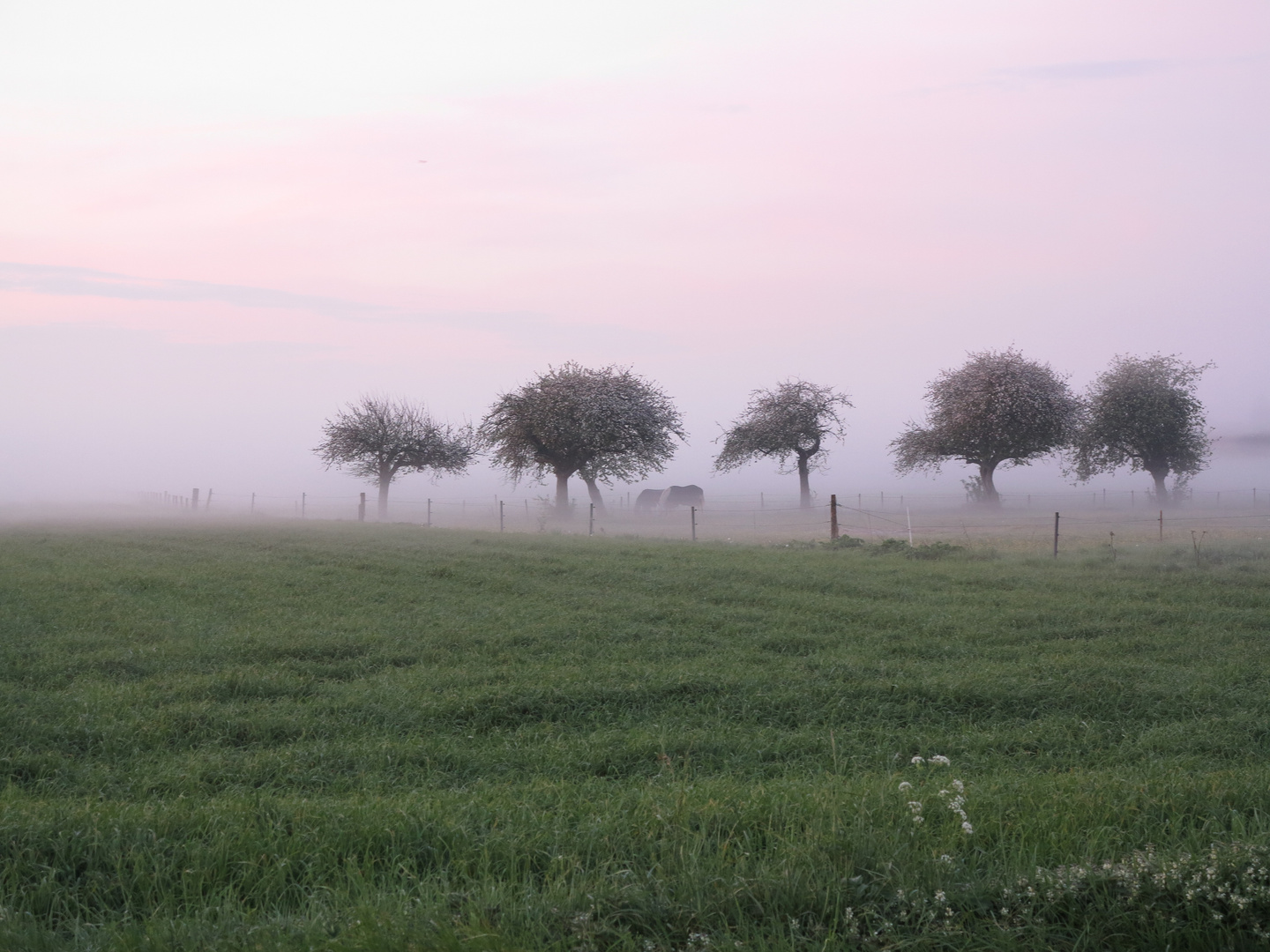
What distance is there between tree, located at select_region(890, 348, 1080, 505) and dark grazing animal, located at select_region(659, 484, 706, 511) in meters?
18.8

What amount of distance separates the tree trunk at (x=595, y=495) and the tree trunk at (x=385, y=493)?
45.1 ft

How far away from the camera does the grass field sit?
3.09m

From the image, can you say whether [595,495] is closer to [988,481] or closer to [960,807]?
[988,481]

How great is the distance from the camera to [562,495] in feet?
170

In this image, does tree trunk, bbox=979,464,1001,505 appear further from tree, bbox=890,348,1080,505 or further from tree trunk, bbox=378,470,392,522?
tree trunk, bbox=378,470,392,522

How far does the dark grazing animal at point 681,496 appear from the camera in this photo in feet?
227

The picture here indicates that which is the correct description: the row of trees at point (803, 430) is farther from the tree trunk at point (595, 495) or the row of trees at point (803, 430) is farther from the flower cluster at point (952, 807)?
the flower cluster at point (952, 807)

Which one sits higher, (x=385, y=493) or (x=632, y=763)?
(x=385, y=493)

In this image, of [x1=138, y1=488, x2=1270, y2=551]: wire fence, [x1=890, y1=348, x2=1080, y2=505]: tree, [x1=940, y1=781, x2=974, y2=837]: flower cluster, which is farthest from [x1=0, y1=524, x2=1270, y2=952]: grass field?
[x1=890, y1=348, x2=1080, y2=505]: tree

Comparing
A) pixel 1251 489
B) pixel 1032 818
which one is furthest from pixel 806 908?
pixel 1251 489

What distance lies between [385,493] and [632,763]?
5455cm

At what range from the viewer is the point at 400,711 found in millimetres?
7520

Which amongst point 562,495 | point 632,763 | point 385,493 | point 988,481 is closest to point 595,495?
point 562,495

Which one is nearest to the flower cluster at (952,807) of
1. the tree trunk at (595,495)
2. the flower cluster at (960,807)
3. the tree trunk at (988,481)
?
the flower cluster at (960,807)
